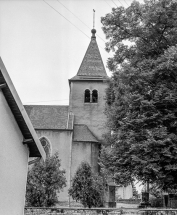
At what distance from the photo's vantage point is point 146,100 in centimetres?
1363

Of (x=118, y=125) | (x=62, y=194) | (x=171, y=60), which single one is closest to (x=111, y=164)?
(x=118, y=125)

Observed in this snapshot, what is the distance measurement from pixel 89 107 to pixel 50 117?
4206 mm

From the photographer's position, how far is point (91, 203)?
1711 cm

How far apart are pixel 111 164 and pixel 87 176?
3.92 meters

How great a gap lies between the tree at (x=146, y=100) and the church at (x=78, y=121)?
10154 mm

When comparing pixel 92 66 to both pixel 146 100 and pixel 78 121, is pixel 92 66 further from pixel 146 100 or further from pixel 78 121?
pixel 146 100

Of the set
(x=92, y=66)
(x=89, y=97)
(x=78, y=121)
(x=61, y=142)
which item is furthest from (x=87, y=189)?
(x=92, y=66)

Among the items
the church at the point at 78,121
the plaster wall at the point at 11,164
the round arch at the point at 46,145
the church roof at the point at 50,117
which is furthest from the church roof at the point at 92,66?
the plaster wall at the point at 11,164

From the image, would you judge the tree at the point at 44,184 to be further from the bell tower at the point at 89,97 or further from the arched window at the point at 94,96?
the arched window at the point at 94,96

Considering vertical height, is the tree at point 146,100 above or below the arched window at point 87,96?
below

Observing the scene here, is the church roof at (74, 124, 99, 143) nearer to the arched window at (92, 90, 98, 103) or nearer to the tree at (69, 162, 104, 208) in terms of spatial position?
the arched window at (92, 90, 98, 103)

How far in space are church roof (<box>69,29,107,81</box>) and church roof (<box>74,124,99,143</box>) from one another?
5.47 m

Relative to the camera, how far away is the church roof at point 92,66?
100 ft

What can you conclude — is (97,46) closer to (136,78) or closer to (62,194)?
(62,194)
